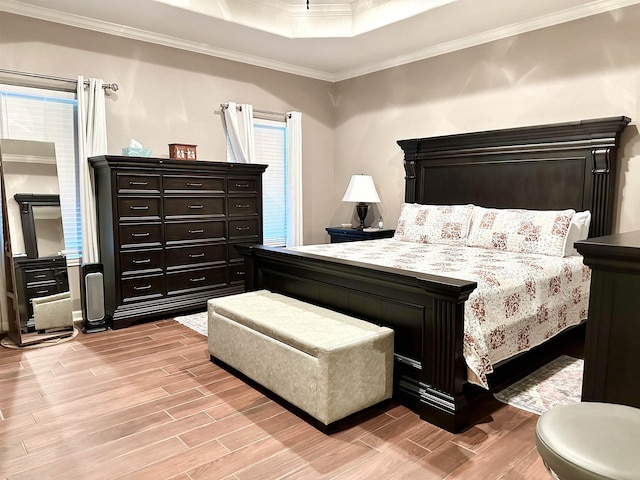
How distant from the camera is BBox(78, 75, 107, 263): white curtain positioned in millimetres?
3949

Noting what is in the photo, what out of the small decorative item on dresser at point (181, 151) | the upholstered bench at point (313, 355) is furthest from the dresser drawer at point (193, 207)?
the upholstered bench at point (313, 355)

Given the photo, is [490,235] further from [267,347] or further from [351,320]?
[267,347]

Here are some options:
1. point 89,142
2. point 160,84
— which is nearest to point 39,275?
point 89,142

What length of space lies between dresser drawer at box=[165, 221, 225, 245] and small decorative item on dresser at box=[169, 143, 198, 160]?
25.7 inches

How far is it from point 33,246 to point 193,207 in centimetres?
135

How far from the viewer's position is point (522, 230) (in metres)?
3.52

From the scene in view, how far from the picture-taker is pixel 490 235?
12.1 feet

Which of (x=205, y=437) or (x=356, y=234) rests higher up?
(x=356, y=234)

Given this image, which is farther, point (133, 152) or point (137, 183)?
point (133, 152)

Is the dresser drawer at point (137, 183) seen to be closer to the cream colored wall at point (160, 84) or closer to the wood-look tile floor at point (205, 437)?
the cream colored wall at point (160, 84)

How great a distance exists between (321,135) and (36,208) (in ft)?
11.2

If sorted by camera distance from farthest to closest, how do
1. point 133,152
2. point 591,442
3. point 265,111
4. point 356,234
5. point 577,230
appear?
1. point 265,111
2. point 356,234
3. point 133,152
4. point 577,230
5. point 591,442

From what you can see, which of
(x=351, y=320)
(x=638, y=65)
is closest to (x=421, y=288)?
(x=351, y=320)

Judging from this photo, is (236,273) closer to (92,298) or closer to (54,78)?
(92,298)
